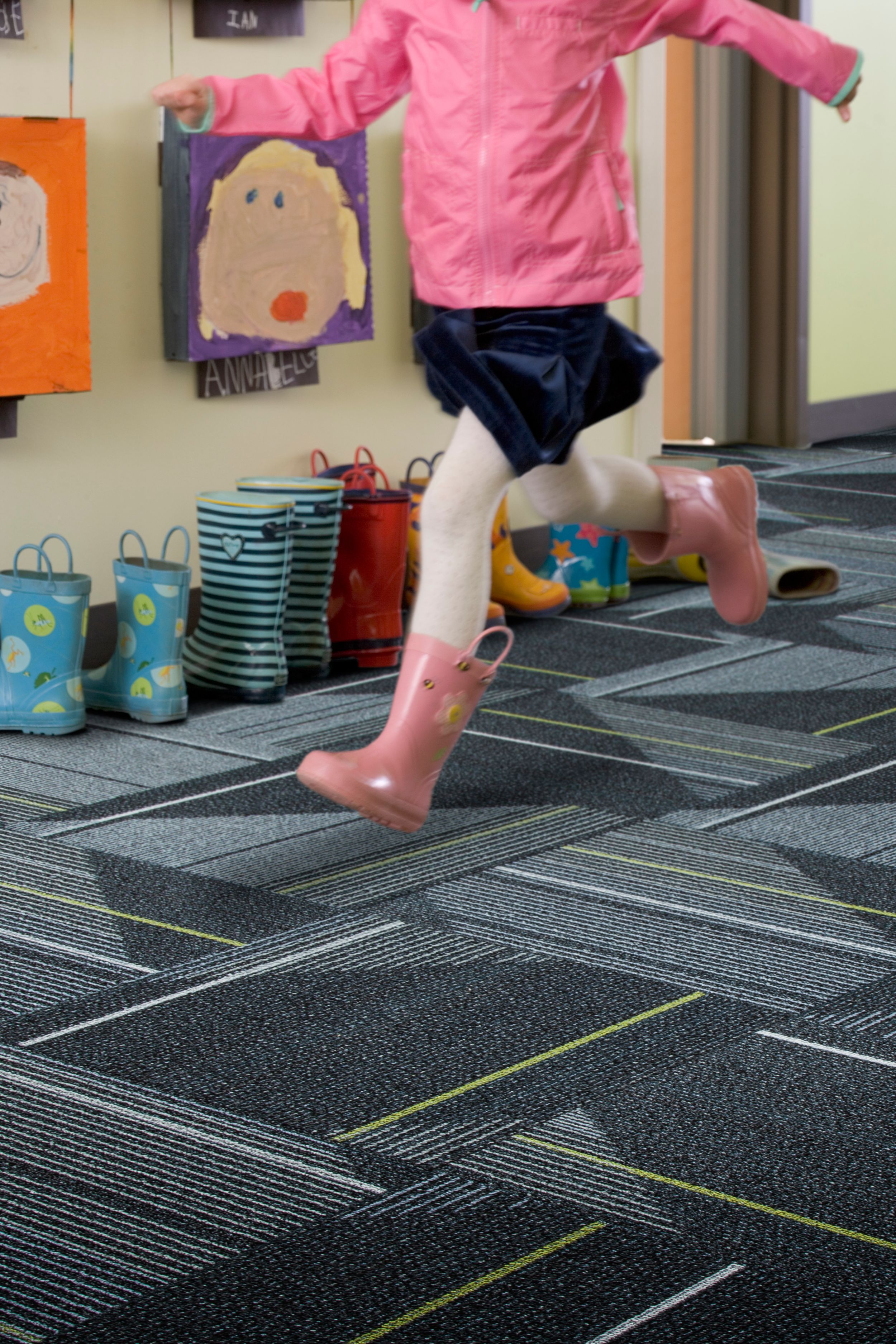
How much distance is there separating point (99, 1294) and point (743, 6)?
160 centimetres

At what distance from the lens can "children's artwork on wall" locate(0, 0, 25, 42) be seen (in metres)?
2.51

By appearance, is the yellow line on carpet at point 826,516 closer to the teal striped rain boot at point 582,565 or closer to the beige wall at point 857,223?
the teal striped rain boot at point 582,565

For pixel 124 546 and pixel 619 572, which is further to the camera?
pixel 619 572

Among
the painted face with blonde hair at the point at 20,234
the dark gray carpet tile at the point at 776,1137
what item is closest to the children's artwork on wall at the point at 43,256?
the painted face with blonde hair at the point at 20,234

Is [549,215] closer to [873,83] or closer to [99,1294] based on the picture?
[99,1294]

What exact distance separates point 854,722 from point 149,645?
3.57 ft

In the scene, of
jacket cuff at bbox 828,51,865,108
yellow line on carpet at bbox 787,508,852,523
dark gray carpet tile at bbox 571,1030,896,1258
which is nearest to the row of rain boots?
jacket cuff at bbox 828,51,865,108

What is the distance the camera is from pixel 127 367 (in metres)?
2.80

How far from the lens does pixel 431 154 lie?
6.34 feet

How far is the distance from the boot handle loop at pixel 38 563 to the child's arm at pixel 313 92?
2.42ft

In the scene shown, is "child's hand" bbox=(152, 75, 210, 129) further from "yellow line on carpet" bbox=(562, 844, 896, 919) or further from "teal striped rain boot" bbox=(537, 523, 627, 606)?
"teal striped rain boot" bbox=(537, 523, 627, 606)

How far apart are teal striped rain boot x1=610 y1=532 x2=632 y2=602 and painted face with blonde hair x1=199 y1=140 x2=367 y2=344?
2.43 ft

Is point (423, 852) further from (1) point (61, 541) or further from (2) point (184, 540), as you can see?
(2) point (184, 540)

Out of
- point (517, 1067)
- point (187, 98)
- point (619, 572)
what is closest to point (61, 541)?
point (187, 98)
